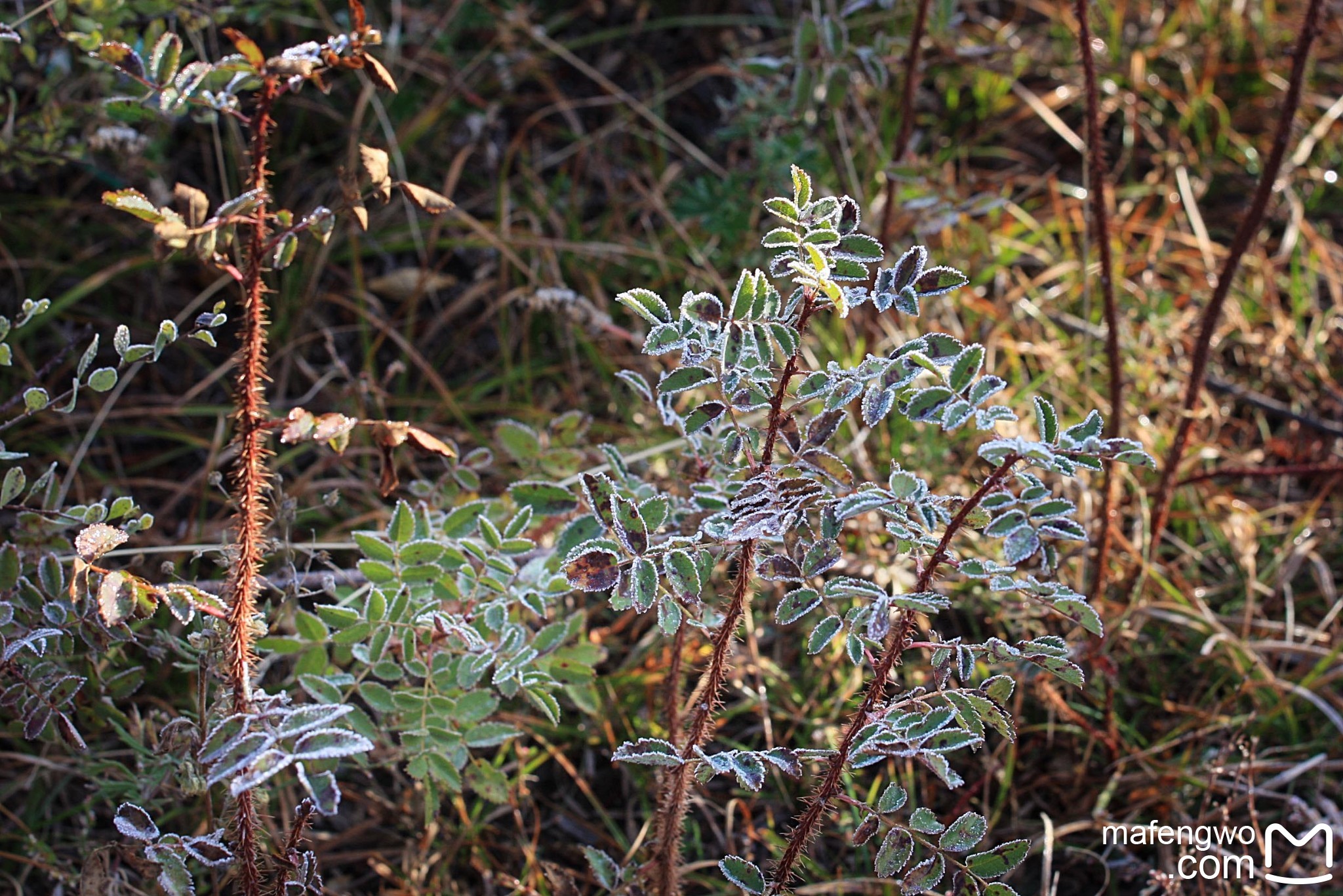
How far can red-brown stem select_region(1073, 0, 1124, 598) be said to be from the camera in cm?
192

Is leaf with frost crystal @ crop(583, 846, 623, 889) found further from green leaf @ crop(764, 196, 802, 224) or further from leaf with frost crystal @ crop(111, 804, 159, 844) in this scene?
green leaf @ crop(764, 196, 802, 224)

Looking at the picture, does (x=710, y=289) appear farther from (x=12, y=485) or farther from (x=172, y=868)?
(x=172, y=868)

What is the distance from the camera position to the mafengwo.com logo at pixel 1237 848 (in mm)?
1791

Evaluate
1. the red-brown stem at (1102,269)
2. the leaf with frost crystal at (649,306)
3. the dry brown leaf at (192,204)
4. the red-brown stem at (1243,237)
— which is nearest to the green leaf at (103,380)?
the dry brown leaf at (192,204)

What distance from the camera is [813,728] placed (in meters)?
2.10

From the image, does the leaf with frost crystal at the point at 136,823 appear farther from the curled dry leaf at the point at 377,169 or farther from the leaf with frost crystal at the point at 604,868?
the curled dry leaf at the point at 377,169

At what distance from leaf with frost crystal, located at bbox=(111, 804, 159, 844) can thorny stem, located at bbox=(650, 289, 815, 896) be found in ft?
2.06

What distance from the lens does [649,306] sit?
140 centimetres

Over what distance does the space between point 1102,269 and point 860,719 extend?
1.05 meters

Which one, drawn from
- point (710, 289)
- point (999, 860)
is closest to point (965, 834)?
point (999, 860)

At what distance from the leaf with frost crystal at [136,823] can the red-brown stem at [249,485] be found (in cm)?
9

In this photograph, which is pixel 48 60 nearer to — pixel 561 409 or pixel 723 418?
pixel 561 409

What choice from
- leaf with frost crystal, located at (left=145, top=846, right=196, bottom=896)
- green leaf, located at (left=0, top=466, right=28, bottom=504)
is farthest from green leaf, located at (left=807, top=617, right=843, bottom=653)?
green leaf, located at (left=0, top=466, right=28, bottom=504)

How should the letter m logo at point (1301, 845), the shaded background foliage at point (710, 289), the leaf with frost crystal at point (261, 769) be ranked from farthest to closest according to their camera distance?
the shaded background foliage at point (710, 289), the letter m logo at point (1301, 845), the leaf with frost crystal at point (261, 769)
